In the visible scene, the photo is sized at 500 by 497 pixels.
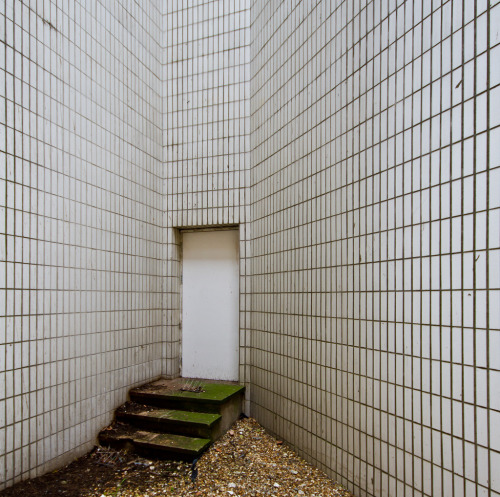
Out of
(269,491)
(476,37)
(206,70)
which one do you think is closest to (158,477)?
(269,491)

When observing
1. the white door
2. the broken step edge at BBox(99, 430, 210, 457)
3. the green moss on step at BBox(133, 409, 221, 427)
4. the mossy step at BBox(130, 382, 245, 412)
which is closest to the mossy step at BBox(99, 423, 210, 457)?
the broken step edge at BBox(99, 430, 210, 457)

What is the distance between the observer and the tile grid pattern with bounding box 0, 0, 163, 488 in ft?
8.89

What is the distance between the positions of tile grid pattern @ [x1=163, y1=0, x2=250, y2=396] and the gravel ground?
1056 millimetres

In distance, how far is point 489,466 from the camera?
1.62m

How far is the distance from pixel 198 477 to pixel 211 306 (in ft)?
6.25

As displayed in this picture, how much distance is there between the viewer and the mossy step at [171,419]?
11.0ft

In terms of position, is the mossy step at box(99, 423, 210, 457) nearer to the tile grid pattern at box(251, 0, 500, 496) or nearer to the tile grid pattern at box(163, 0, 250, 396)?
the tile grid pattern at box(251, 0, 500, 496)

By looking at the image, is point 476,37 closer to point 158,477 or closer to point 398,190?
point 398,190

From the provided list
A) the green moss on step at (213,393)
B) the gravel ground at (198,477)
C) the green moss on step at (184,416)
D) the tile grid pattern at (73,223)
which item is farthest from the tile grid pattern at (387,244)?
the tile grid pattern at (73,223)

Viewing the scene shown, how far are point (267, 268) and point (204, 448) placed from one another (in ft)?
5.45

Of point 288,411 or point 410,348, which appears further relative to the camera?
point 288,411

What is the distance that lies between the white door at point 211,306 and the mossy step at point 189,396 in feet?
1.40

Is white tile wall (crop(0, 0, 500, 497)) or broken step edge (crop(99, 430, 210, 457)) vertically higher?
white tile wall (crop(0, 0, 500, 497))

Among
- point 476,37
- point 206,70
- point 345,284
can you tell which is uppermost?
point 206,70
